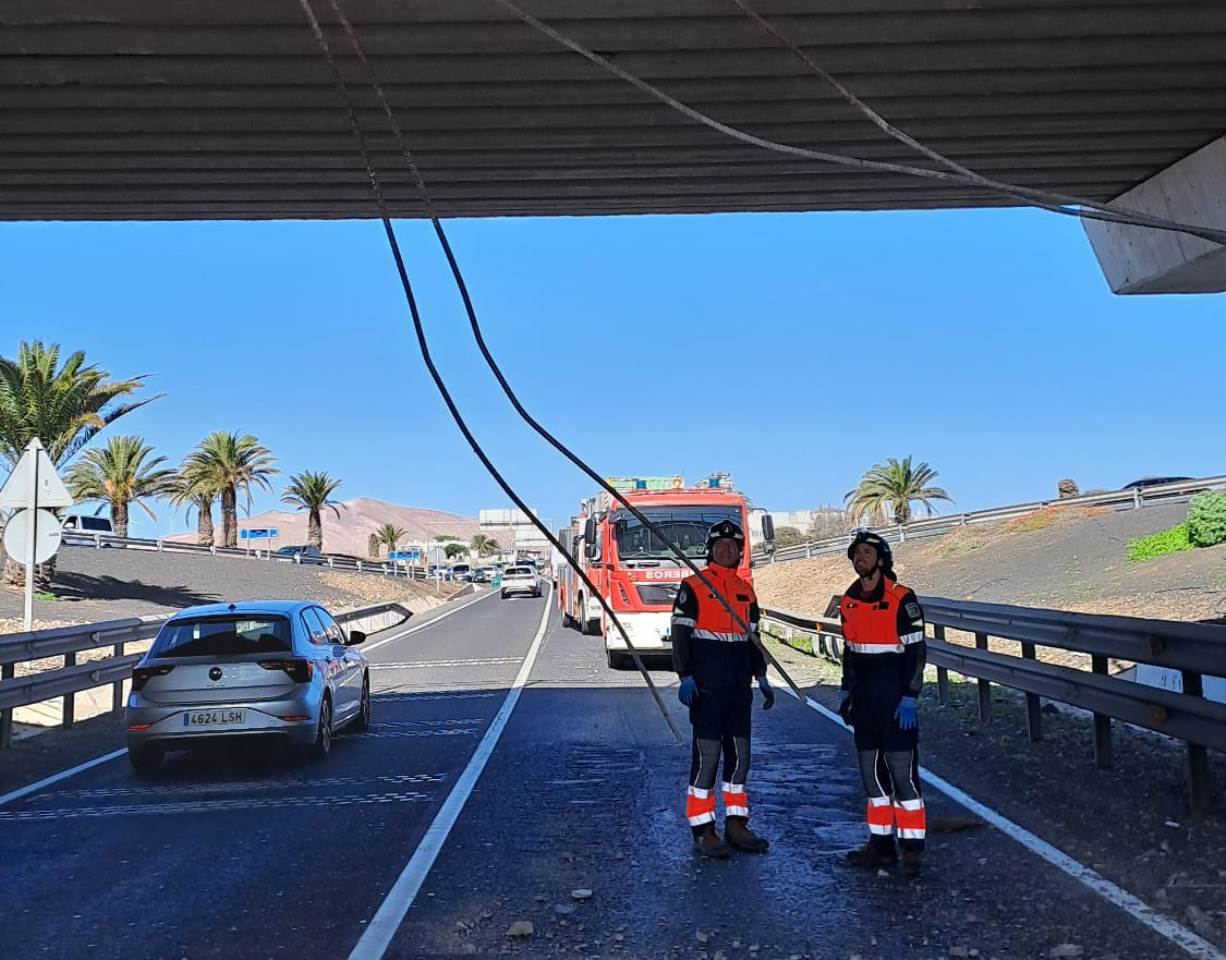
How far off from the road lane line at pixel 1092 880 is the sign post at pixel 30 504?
35.2ft

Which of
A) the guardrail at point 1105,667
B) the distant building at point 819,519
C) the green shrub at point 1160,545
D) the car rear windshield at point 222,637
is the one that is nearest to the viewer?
the guardrail at point 1105,667

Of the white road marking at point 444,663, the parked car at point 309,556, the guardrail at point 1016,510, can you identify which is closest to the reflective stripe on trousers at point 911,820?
the white road marking at point 444,663

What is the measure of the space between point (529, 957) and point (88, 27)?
6719mm

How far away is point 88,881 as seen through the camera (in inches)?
264

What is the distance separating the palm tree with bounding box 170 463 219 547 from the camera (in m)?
59.6

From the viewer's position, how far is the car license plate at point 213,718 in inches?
398

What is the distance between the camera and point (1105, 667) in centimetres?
910

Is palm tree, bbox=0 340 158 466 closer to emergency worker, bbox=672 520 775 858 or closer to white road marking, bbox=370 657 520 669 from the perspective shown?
white road marking, bbox=370 657 520 669

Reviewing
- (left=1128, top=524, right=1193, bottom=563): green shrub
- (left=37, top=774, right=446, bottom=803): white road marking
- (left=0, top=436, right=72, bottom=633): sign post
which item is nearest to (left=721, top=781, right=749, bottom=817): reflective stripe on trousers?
(left=37, top=774, right=446, bottom=803): white road marking

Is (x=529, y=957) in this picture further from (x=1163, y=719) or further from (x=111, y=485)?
(x=111, y=485)

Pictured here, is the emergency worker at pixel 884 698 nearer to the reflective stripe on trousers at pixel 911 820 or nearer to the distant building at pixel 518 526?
the reflective stripe on trousers at pixel 911 820

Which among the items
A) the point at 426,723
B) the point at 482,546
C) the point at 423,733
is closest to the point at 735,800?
the point at 423,733

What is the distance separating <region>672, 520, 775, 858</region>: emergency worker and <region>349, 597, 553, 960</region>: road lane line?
1.56m

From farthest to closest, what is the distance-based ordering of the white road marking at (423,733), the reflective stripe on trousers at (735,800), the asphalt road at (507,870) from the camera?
the white road marking at (423,733) < the reflective stripe on trousers at (735,800) < the asphalt road at (507,870)
